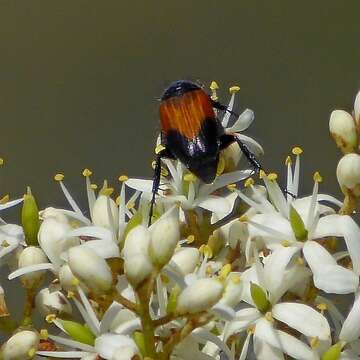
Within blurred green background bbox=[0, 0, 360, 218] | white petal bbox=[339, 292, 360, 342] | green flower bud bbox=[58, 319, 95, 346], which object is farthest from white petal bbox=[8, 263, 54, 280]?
blurred green background bbox=[0, 0, 360, 218]

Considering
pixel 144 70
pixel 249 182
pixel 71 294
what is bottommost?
pixel 144 70

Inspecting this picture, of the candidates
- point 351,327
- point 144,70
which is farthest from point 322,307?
point 144,70

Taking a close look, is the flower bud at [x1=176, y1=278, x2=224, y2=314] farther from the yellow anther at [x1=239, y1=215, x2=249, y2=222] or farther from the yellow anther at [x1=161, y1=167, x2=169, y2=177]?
the yellow anther at [x1=161, y1=167, x2=169, y2=177]

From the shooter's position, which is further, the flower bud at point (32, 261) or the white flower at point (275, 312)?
the flower bud at point (32, 261)

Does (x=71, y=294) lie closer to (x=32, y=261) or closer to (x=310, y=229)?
(x=32, y=261)

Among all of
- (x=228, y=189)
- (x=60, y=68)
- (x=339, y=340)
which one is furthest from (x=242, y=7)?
(x=339, y=340)

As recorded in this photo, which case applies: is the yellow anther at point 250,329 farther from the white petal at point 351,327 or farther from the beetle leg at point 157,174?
the beetle leg at point 157,174

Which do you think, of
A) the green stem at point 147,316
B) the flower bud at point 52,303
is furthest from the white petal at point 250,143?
the green stem at point 147,316
